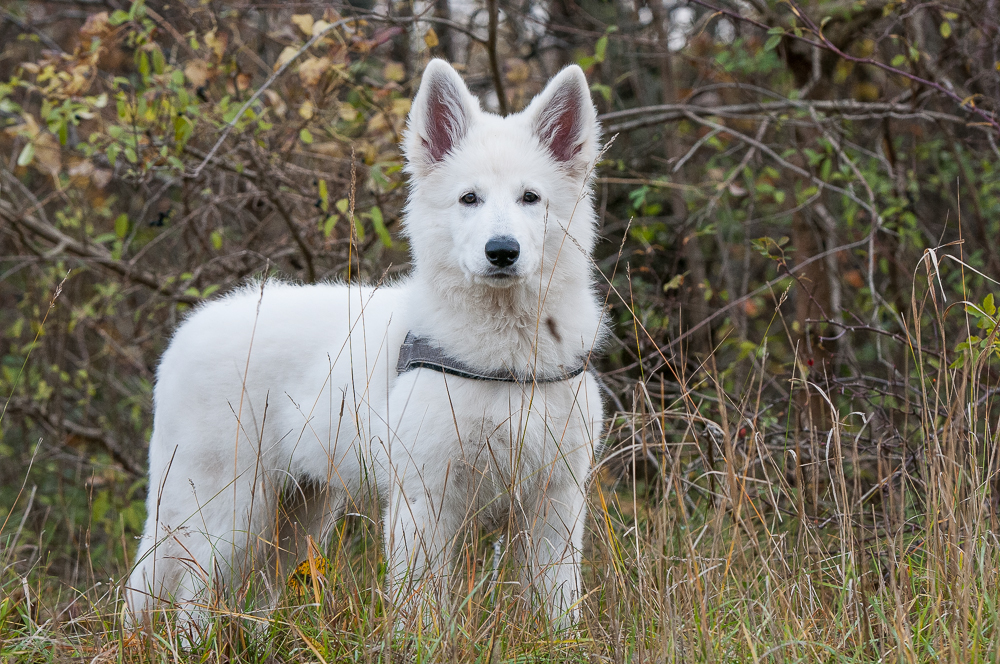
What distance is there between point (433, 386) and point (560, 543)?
770mm

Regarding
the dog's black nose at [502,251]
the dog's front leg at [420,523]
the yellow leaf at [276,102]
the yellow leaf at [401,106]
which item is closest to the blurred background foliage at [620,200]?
the yellow leaf at [401,106]

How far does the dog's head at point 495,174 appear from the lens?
9.95 ft

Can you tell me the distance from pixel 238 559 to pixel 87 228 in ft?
12.4

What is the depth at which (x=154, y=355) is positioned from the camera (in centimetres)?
731

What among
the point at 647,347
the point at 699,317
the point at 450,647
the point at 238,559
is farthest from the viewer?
the point at 699,317

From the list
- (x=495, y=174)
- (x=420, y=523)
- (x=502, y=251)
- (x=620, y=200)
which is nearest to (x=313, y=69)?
(x=495, y=174)

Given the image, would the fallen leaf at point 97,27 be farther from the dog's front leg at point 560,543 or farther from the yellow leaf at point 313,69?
the dog's front leg at point 560,543

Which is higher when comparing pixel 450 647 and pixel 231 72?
pixel 231 72

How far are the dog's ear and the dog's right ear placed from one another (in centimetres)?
27

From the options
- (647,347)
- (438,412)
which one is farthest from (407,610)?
(647,347)

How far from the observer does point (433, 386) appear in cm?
299

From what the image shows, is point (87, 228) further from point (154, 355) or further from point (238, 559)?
point (238, 559)

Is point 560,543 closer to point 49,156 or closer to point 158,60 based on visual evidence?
point 158,60

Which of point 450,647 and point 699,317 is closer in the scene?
point 450,647
